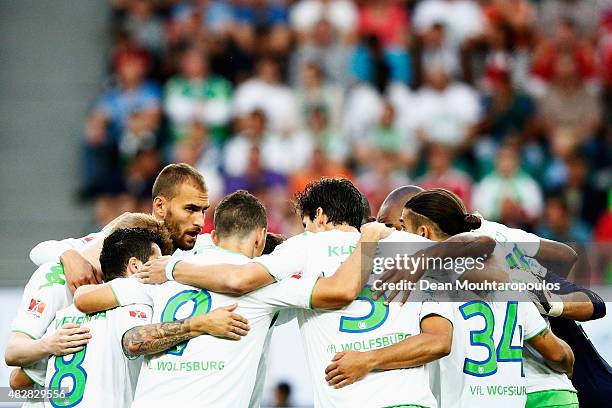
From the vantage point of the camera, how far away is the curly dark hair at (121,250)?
6008 millimetres

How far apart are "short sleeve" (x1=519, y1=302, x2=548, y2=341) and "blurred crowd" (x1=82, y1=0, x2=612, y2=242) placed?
6425mm

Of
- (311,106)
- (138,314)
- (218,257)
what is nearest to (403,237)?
(218,257)

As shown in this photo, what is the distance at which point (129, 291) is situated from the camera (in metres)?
5.86

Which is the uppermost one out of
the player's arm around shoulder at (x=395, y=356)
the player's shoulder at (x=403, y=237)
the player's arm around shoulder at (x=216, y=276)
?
the player's shoulder at (x=403, y=237)

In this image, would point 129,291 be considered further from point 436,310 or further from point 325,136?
point 325,136

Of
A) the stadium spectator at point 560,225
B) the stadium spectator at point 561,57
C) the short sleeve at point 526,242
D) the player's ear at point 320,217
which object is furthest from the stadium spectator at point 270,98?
the player's ear at point 320,217

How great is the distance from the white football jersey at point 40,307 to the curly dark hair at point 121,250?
0.37 metres

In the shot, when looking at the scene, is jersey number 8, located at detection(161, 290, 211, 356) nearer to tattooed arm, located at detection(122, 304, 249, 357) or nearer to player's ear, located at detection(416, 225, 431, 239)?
tattooed arm, located at detection(122, 304, 249, 357)

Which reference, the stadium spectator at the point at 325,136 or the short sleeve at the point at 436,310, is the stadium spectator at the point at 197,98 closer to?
the stadium spectator at the point at 325,136

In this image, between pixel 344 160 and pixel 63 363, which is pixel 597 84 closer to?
pixel 344 160

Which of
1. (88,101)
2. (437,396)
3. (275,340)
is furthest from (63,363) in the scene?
(88,101)

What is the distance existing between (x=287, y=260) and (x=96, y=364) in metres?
1.19

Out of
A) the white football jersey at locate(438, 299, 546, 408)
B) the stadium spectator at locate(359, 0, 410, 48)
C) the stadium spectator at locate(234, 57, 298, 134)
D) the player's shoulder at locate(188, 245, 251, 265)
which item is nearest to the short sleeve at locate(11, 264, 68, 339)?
the player's shoulder at locate(188, 245, 251, 265)

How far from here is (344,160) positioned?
44.1ft
